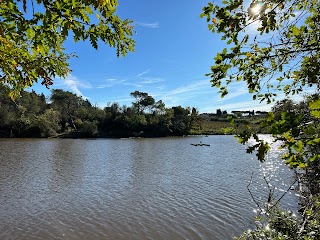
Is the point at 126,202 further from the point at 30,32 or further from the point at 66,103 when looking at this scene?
the point at 66,103

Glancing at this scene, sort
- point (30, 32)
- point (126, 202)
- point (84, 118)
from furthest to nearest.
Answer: point (84, 118) < point (126, 202) < point (30, 32)

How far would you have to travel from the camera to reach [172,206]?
1490cm

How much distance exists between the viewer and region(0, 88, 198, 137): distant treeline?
76812 millimetres

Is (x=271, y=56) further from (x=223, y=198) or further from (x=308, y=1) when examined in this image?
(x=223, y=198)

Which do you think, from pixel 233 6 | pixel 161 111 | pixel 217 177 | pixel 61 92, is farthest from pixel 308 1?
pixel 61 92

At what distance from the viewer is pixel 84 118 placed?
3748 inches

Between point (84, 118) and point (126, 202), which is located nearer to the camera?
point (126, 202)

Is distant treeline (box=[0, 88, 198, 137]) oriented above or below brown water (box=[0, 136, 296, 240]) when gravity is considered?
above

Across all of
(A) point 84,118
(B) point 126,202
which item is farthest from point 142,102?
(B) point 126,202

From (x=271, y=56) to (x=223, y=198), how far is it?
568 inches

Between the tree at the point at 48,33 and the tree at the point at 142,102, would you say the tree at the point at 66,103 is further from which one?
the tree at the point at 48,33

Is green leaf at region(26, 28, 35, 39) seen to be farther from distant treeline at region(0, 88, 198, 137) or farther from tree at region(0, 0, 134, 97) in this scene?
distant treeline at region(0, 88, 198, 137)

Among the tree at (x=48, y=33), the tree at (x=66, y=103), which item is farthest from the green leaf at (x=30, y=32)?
the tree at (x=66, y=103)

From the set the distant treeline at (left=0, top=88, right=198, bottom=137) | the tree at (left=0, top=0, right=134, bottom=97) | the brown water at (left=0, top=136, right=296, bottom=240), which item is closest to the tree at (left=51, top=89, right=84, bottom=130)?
the distant treeline at (left=0, top=88, right=198, bottom=137)
